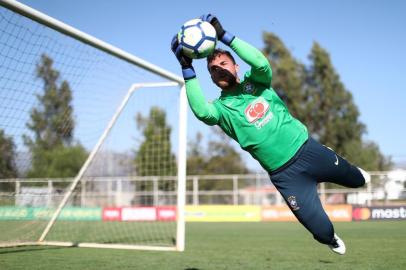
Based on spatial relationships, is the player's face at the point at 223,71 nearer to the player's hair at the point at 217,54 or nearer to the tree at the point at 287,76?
the player's hair at the point at 217,54

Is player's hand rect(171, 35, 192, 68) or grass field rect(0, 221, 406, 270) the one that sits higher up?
player's hand rect(171, 35, 192, 68)

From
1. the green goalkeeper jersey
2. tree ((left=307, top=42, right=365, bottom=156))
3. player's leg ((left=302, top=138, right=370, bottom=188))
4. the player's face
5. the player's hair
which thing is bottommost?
player's leg ((left=302, top=138, right=370, bottom=188))

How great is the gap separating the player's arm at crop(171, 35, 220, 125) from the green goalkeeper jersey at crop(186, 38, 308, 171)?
0.01 m

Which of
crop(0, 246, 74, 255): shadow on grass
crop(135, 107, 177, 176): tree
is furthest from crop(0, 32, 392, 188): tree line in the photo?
crop(0, 246, 74, 255): shadow on grass

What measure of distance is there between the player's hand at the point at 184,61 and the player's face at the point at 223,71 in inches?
10.0

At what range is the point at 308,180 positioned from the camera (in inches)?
201

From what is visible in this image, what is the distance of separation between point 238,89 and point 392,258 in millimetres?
4626

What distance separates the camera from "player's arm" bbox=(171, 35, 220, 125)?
4.79 metres

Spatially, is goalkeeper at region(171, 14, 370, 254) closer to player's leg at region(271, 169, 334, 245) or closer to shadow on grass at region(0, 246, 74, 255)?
player's leg at region(271, 169, 334, 245)

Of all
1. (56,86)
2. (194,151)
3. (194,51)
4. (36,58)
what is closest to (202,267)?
(194,51)

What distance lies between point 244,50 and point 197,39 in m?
0.45

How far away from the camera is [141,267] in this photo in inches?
A: 296

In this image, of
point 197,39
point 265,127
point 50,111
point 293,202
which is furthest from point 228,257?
point 50,111

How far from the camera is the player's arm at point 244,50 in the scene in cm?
480
